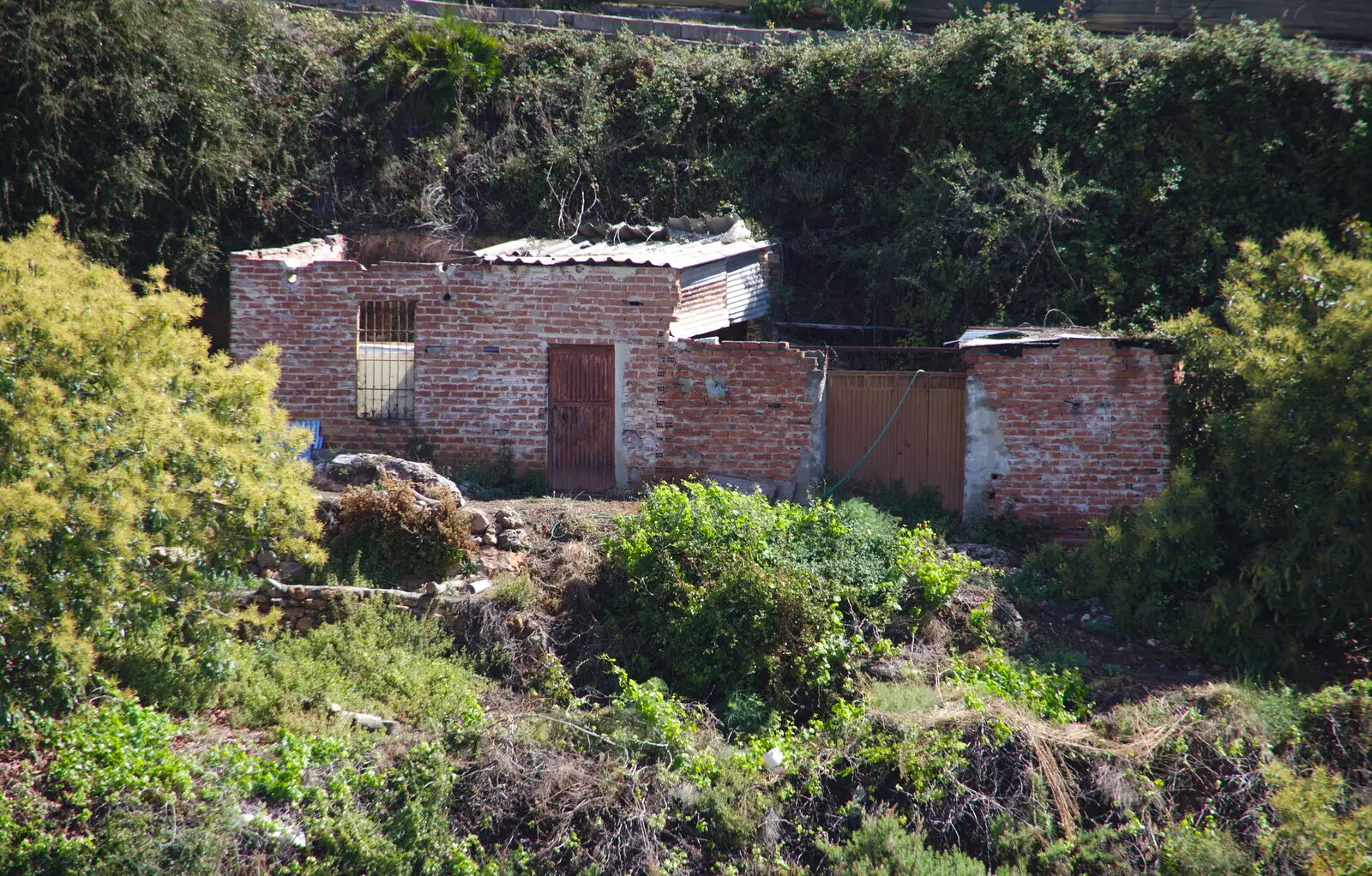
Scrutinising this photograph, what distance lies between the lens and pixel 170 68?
1277 centimetres

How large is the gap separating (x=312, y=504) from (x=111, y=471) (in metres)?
1.41

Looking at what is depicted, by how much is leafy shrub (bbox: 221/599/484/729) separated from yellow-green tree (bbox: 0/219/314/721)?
3.27ft

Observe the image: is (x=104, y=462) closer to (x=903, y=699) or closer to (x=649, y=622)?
(x=649, y=622)

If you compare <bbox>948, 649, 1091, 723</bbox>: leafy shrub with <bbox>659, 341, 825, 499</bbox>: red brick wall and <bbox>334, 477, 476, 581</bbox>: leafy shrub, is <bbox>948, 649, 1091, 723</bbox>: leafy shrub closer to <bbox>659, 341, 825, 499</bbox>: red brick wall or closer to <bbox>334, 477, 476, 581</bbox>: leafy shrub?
<bbox>659, 341, 825, 499</bbox>: red brick wall

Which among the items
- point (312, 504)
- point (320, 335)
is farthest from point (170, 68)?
point (312, 504)

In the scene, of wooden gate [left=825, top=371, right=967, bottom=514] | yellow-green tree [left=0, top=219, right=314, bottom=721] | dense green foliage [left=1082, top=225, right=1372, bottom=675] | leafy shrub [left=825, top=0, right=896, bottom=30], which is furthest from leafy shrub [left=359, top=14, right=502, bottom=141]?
dense green foliage [left=1082, top=225, right=1372, bottom=675]

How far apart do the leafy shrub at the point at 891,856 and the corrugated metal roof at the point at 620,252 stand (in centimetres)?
625

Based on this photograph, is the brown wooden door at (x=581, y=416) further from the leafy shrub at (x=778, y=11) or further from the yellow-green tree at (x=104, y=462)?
the leafy shrub at (x=778, y=11)

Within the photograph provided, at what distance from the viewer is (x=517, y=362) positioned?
11109mm

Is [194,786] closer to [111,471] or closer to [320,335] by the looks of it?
[111,471]

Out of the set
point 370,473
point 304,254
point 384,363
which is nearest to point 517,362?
point 384,363

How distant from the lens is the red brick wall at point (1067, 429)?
10266 mm

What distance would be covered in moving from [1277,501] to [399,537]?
7.23 meters

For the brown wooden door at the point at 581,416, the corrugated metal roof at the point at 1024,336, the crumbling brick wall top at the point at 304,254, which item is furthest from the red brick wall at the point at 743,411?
the crumbling brick wall top at the point at 304,254
